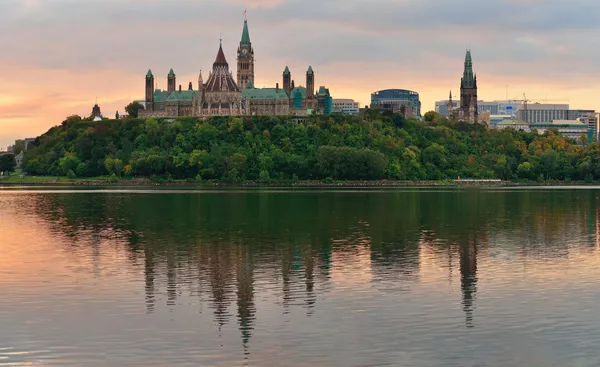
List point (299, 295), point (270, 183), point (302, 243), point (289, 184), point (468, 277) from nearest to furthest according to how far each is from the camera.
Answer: point (299, 295) < point (468, 277) < point (302, 243) < point (289, 184) < point (270, 183)

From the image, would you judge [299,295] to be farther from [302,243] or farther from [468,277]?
[302,243]

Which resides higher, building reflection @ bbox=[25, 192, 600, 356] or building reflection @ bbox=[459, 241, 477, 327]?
building reflection @ bbox=[25, 192, 600, 356]

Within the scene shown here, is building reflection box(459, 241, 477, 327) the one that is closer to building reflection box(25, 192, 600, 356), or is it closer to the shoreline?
building reflection box(25, 192, 600, 356)

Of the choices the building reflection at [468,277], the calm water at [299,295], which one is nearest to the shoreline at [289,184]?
the calm water at [299,295]

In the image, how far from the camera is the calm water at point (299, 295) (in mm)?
29141

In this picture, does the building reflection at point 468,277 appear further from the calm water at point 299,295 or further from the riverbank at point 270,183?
the riverbank at point 270,183

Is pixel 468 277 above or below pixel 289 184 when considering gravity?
below

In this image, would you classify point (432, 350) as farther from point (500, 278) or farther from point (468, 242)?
point (468, 242)

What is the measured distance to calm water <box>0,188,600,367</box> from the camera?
95.6 ft

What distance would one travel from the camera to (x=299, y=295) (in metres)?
38.9

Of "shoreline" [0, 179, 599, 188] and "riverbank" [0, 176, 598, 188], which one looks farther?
"riverbank" [0, 176, 598, 188]

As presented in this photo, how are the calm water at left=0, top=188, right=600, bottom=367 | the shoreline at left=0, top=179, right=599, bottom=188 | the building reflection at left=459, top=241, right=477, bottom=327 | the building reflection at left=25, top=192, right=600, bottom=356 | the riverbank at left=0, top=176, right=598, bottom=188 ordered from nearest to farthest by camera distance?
the calm water at left=0, top=188, right=600, bottom=367 < the building reflection at left=459, top=241, right=477, bottom=327 < the building reflection at left=25, top=192, right=600, bottom=356 < the shoreline at left=0, top=179, right=599, bottom=188 < the riverbank at left=0, top=176, right=598, bottom=188

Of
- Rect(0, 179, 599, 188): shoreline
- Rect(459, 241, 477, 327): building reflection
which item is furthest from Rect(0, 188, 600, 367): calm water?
Rect(0, 179, 599, 188): shoreline

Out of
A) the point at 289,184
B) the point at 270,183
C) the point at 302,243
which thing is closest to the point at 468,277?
the point at 302,243
